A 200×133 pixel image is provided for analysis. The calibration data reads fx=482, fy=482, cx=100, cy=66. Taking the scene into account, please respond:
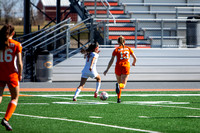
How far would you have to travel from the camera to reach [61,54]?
70.9 feet

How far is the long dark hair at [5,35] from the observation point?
26.0ft

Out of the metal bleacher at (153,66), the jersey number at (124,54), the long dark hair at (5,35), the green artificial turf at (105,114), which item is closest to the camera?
the long dark hair at (5,35)

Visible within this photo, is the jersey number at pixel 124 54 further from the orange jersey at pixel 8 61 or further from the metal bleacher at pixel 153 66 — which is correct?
the metal bleacher at pixel 153 66

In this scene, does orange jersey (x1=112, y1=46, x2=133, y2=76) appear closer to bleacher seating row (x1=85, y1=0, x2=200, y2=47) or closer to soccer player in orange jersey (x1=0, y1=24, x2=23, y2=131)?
soccer player in orange jersey (x1=0, y1=24, x2=23, y2=131)

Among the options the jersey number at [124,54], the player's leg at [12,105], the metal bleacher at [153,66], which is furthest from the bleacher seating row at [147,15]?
the player's leg at [12,105]

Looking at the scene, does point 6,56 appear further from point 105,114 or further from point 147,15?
point 147,15

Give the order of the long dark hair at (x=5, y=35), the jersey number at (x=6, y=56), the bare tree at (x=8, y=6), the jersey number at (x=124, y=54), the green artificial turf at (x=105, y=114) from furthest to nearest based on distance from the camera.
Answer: the bare tree at (x=8, y=6)
the jersey number at (x=124, y=54)
the green artificial turf at (x=105, y=114)
the jersey number at (x=6, y=56)
the long dark hair at (x=5, y=35)

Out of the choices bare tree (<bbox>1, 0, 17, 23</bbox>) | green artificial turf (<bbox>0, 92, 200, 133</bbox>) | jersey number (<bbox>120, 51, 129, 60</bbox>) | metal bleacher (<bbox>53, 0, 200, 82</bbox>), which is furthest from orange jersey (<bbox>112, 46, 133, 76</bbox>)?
bare tree (<bbox>1, 0, 17, 23</bbox>)

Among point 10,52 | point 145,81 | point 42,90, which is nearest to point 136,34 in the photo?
point 145,81

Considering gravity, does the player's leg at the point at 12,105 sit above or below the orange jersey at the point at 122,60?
below

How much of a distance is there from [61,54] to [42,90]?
5.04 meters

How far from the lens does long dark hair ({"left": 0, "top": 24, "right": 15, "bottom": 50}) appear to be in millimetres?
7925

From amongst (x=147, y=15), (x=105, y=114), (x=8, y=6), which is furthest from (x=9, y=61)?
(x=8, y=6)

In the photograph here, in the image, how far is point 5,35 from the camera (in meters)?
7.93
